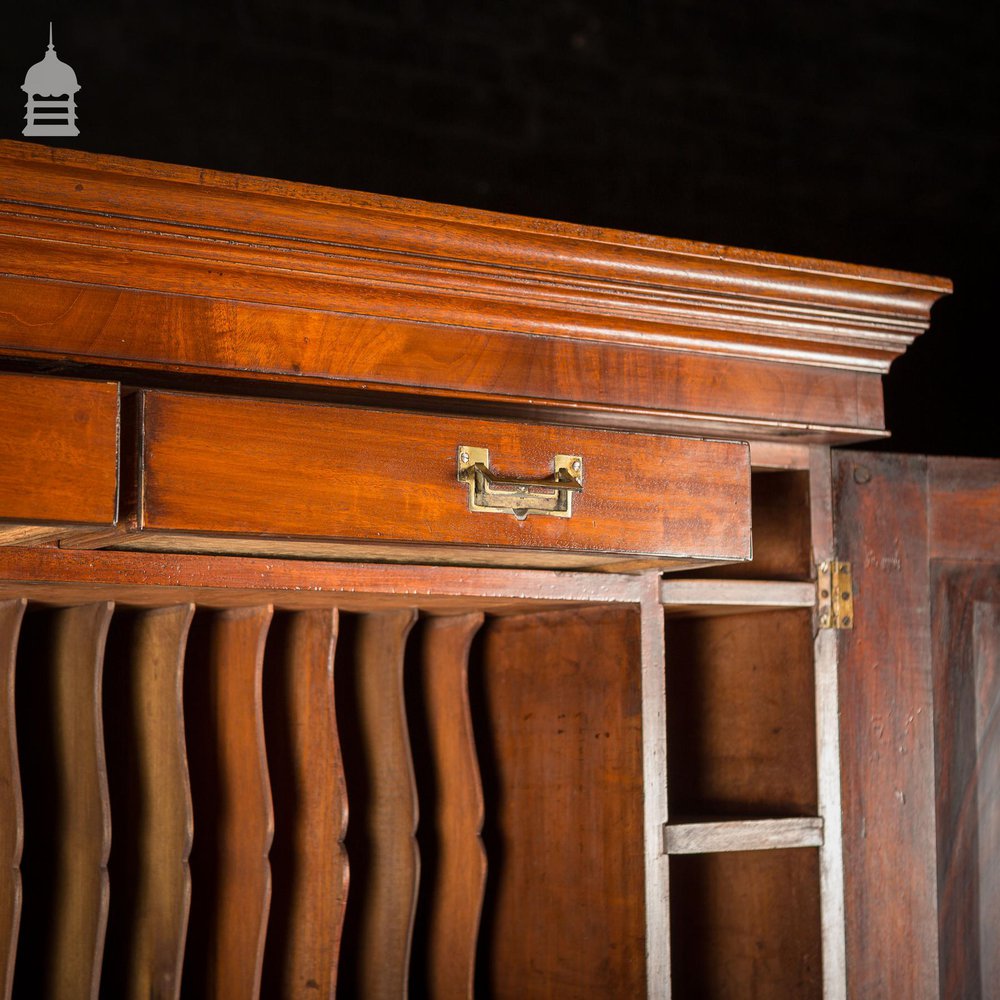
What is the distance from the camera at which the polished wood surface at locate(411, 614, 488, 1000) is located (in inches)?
79.7

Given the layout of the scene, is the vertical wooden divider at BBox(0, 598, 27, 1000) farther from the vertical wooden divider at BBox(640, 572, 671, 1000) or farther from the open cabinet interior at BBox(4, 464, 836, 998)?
the vertical wooden divider at BBox(640, 572, 671, 1000)

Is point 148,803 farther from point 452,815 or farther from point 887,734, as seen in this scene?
point 887,734

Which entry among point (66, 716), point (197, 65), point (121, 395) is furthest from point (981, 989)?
point (197, 65)

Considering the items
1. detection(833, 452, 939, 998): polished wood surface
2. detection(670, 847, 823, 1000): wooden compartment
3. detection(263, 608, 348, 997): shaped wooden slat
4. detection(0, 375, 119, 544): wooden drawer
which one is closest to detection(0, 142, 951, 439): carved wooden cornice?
detection(0, 375, 119, 544): wooden drawer

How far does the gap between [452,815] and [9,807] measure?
633mm

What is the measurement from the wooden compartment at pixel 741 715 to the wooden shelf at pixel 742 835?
40 millimetres

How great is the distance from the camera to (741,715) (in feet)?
6.88

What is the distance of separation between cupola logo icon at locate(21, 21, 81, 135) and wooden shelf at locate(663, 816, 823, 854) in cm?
155

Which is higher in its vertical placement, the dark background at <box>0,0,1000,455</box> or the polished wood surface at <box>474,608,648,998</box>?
the dark background at <box>0,0,1000,455</box>

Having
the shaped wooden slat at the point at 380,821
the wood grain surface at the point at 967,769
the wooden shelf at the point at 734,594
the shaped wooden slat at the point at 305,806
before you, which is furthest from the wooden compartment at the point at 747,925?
the shaped wooden slat at the point at 305,806

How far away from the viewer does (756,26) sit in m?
3.22

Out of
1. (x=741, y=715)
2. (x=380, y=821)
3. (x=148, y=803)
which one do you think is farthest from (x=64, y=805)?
(x=741, y=715)

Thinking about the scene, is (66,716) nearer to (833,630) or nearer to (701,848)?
(701,848)

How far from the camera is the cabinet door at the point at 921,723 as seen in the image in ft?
6.42
